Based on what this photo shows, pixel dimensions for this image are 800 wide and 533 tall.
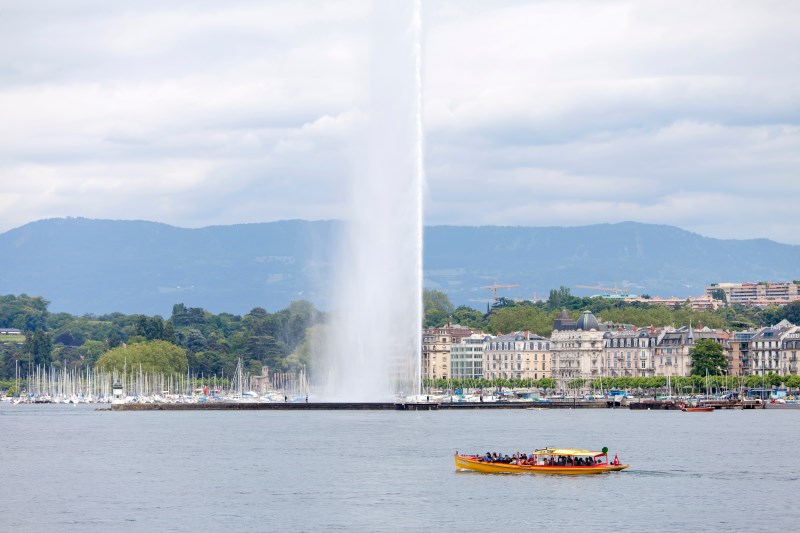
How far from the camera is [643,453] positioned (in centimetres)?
7756

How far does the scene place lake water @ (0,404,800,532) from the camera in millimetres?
51812

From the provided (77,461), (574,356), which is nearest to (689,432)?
(77,461)

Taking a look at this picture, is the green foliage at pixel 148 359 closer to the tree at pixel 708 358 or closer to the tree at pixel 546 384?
the tree at pixel 546 384

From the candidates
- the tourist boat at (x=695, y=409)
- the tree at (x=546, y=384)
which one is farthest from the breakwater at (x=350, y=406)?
the tree at (x=546, y=384)

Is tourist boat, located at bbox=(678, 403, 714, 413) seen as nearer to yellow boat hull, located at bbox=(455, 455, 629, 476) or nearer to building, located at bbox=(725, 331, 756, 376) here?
building, located at bbox=(725, 331, 756, 376)

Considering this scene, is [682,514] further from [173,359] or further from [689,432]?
[173,359]

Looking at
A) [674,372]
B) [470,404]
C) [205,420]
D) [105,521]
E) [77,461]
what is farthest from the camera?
[674,372]


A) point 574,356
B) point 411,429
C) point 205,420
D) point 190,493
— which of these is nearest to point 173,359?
point 574,356

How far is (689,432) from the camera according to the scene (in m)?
98.9

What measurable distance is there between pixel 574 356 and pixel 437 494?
140 m

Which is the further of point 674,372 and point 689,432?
point 674,372

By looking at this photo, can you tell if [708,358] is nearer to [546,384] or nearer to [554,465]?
[546,384]

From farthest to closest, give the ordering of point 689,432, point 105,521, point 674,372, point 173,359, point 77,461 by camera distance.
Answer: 1. point 173,359
2. point 674,372
3. point 689,432
4. point 77,461
5. point 105,521

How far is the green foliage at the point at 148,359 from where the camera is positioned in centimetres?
18675
